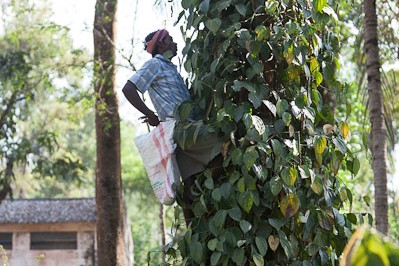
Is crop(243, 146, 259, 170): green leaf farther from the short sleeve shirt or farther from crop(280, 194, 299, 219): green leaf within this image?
the short sleeve shirt

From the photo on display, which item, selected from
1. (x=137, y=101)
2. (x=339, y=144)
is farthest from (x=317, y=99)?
(x=137, y=101)

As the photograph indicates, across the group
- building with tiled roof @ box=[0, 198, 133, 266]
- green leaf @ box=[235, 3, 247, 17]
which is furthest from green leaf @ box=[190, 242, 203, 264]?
building with tiled roof @ box=[0, 198, 133, 266]

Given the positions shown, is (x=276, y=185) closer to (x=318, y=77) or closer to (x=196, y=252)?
(x=196, y=252)

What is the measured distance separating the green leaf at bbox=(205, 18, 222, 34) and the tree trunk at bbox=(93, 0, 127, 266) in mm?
6169

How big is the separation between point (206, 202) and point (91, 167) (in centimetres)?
3191

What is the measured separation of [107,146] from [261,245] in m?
6.63

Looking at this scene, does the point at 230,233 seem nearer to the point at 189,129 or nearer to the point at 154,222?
the point at 189,129

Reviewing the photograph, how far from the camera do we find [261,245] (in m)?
3.26

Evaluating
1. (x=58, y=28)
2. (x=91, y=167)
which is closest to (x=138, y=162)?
(x=91, y=167)

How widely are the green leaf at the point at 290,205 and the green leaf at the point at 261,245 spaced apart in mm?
140

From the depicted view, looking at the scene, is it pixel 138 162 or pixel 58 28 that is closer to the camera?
pixel 58 28

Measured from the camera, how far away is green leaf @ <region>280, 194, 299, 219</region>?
326 cm

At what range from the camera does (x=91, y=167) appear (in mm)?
35000

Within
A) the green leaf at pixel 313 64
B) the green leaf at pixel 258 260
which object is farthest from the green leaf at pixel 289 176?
the green leaf at pixel 313 64
